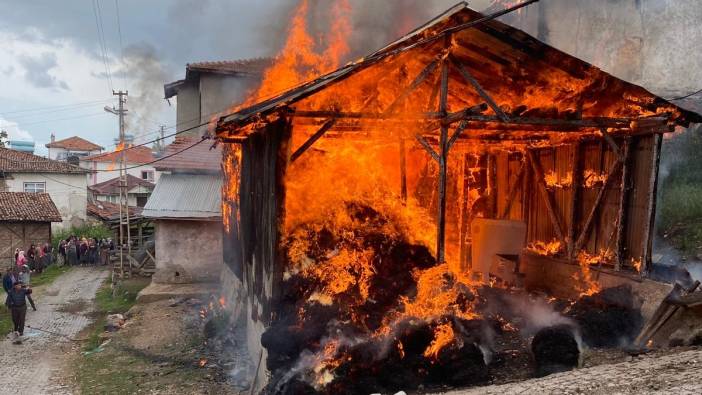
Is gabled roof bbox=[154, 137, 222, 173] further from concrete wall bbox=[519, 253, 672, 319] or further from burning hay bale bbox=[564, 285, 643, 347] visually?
burning hay bale bbox=[564, 285, 643, 347]

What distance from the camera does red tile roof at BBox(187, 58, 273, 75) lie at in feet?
82.6

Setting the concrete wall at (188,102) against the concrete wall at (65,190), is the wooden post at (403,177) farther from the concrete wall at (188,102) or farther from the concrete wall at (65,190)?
the concrete wall at (65,190)

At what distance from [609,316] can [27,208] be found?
101 ft

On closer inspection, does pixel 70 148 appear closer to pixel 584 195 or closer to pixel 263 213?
pixel 263 213

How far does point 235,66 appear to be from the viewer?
26156 millimetres

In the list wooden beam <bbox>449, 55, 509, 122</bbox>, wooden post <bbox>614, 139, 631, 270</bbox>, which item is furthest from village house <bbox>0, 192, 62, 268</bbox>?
wooden post <bbox>614, 139, 631, 270</bbox>

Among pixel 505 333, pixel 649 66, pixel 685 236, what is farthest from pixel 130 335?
pixel 649 66

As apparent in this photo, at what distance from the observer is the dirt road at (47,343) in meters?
11.0

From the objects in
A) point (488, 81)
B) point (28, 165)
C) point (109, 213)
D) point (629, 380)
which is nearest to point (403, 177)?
point (488, 81)

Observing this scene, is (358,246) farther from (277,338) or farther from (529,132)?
(529,132)

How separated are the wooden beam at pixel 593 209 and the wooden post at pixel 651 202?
740mm

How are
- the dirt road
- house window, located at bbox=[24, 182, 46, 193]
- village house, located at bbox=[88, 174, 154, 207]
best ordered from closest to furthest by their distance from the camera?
1. the dirt road
2. house window, located at bbox=[24, 182, 46, 193]
3. village house, located at bbox=[88, 174, 154, 207]

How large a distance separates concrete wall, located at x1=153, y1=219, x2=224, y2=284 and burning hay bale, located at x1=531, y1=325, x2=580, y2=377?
14.9 metres

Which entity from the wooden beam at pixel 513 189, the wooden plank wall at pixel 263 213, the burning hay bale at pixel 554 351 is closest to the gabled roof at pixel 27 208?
the wooden plank wall at pixel 263 213
